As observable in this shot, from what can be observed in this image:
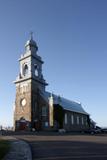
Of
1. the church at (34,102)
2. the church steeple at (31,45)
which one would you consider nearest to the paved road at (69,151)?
the church at (34,102)

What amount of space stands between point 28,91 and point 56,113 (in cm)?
885

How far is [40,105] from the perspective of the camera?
69750 mm

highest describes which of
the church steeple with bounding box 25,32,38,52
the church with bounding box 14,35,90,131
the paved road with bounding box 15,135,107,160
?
the church steeple with bounding box 25,32,38,52

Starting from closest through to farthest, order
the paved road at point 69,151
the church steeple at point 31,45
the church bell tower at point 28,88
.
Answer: the paved road at point 69,151
the church bell tower at point 28,88
the church steeple at point 31,45

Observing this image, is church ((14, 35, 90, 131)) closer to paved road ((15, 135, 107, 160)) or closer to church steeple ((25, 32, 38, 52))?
church steeple ((25, 32, 38, 52))

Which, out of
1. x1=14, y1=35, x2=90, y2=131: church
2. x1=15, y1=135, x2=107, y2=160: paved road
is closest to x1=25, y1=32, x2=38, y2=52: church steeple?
x1=14, y1=35, x2=90, y2=131: church

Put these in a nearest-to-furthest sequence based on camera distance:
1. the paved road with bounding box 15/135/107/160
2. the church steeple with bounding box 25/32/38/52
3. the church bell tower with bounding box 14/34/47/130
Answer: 1. the paved road with bounding box 15/135/107/160
2. the church bell tower with bounding box 14/34/47/130
3. the church steeple with bounding box 25/32/38/52

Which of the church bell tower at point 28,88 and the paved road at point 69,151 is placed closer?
the paved road at point 69,151

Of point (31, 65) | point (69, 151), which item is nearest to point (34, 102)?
point (31, 65)

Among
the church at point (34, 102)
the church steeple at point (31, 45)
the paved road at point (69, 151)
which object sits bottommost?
the paved road at point (69, 151)

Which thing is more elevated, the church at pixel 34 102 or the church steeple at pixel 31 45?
the church steeple at pixel 31 45

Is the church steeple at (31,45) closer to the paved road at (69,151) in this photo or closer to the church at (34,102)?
the church at (34,102)

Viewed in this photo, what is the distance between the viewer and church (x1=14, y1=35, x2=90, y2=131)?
6700 centimetres

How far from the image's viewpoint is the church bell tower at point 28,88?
219ft
